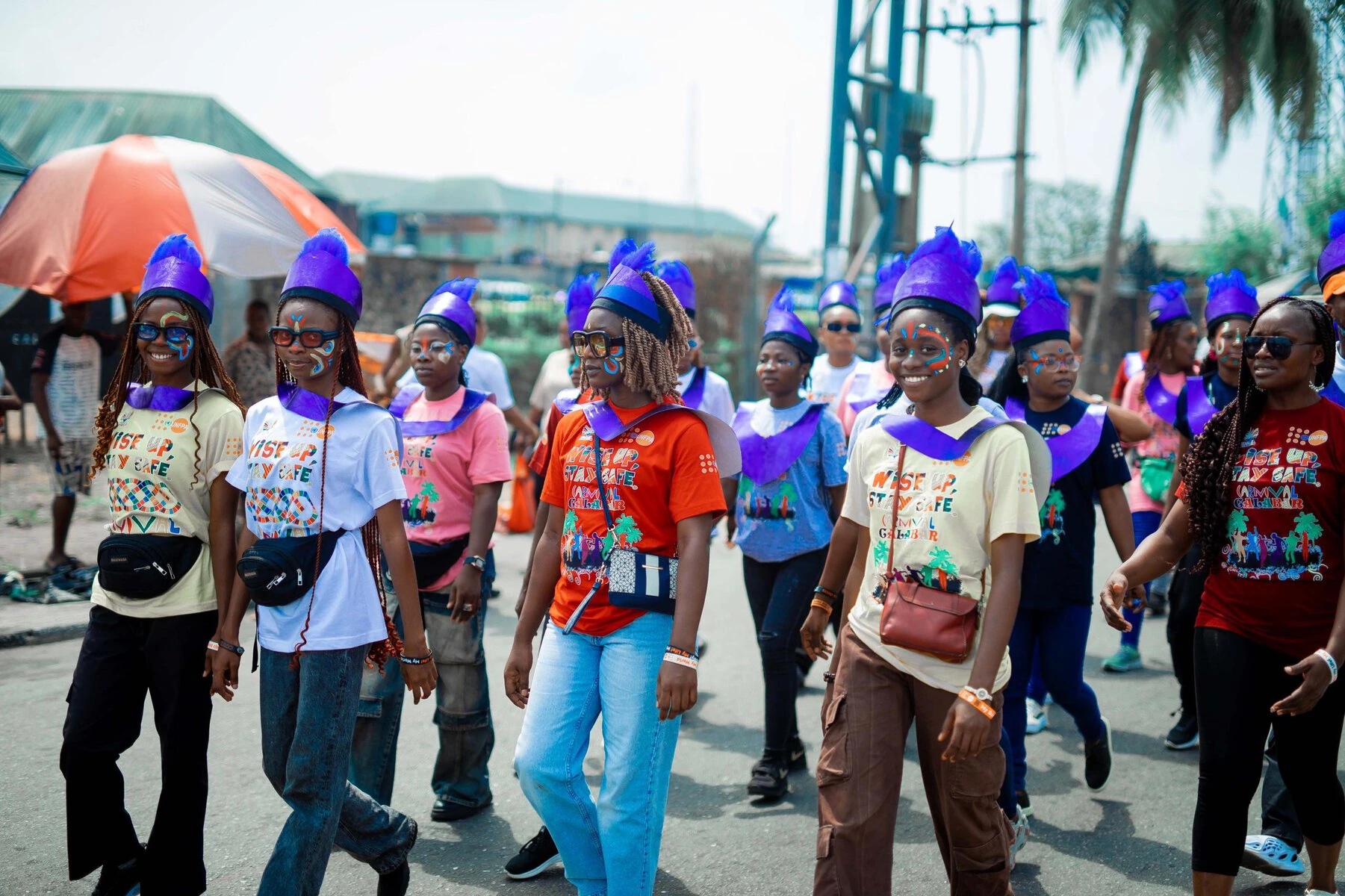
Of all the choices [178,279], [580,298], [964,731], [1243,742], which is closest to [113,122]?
[580,298]

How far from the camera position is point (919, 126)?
14.2 metres

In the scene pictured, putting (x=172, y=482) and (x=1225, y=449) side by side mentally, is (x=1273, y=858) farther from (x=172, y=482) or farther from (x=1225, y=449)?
(x=172, y=482)

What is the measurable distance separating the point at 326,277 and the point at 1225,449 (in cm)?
290

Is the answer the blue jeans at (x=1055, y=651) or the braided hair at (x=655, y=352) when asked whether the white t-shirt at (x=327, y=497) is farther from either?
the blue jeans at (x=1055, y=651)

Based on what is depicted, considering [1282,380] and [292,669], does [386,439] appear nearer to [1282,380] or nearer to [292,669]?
[292,669]

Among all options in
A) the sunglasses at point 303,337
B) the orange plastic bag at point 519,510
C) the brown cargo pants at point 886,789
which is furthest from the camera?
the orange plastic bag at point 519,510

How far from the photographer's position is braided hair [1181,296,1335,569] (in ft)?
11.9

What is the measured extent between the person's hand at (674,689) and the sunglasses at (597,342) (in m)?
0.97

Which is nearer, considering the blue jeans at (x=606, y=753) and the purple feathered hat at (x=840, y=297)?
the blue jeans at (x=606, y=753)

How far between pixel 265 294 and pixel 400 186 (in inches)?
2814

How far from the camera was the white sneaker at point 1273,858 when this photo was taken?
4160 mm

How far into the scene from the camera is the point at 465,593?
4.52 m

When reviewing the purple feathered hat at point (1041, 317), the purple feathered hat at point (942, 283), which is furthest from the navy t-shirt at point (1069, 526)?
the purple feathered hat at point (942, 283)

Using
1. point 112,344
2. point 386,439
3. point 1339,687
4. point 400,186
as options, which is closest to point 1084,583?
point 1339,687
